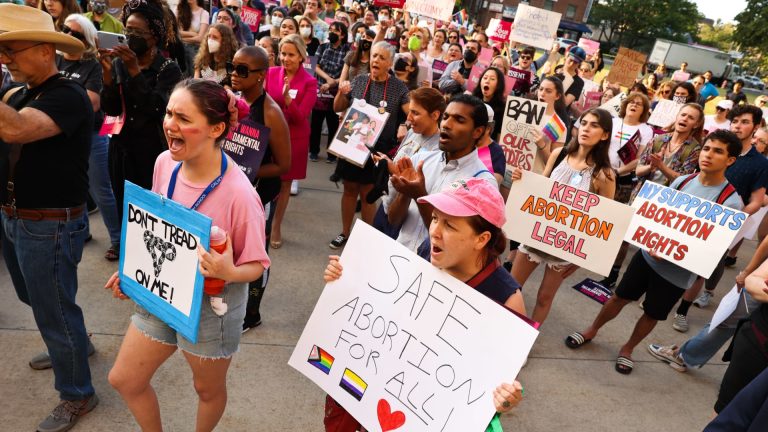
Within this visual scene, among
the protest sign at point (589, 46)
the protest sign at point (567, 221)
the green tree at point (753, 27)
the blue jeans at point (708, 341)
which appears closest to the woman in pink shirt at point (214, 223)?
the protest sign at point (567, 221)

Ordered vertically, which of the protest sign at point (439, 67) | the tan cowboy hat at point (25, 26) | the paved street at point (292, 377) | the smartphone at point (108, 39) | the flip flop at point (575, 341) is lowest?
the paved street at point (292, 377)

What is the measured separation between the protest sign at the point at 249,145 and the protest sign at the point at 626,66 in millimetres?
8729

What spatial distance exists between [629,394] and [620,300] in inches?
28.2

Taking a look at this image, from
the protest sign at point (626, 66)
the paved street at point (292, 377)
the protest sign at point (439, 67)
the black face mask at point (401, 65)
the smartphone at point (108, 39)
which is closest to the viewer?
the paved street at point (292, 377)

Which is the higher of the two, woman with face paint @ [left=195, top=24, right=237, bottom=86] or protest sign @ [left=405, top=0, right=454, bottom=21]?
protest sign @ [left=405, top=0, right=454, bottom=21]

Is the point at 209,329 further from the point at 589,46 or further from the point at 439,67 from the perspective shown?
the point at 589,46

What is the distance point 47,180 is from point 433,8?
9.88 meters

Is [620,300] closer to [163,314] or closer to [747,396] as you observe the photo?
[747,396]

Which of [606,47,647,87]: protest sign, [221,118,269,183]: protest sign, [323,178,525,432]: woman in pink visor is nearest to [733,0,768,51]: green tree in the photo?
[606,47,647,87]: protest sign

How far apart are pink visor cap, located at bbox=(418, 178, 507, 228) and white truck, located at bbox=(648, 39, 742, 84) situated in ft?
146

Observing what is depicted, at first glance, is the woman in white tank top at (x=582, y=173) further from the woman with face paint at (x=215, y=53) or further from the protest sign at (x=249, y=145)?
the woman with face paint at (x=215, y=53)

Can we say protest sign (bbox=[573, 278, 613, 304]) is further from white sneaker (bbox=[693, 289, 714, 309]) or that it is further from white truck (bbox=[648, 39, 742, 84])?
white truck (bbox=[648, 39, 742, 84])

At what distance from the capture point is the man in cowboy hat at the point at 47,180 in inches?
86.7

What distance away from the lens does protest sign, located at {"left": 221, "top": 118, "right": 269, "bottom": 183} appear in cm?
328
